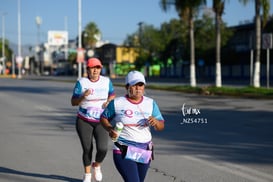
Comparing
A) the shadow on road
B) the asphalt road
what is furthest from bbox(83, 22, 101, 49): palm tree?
the shadow on road

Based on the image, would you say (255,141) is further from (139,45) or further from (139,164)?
(139,45)

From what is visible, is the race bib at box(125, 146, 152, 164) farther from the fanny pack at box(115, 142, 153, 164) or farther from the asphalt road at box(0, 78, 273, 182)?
the asphalt road at box(0, 78, 273, 182)

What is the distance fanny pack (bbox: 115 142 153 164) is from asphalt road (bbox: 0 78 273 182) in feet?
7.17

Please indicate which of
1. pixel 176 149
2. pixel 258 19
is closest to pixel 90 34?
pixel 258 19

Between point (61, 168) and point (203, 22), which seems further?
point (203, 22)

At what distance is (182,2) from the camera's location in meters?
29.0

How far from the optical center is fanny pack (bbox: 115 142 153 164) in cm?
456

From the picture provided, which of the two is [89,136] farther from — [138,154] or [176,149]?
[176,149]

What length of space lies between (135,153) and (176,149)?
15.8ft

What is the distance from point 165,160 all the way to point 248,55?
5418 cm

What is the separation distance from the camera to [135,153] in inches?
180

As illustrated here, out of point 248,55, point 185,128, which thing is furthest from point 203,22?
point 185,128

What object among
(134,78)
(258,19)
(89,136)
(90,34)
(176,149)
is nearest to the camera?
(134,78)

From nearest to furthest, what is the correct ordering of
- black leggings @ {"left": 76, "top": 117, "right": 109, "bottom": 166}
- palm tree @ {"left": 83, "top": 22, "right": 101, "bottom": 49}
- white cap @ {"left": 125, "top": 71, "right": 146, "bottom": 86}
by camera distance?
white cap @ {"left": 125, "top": 71, "right": 146, "bottom": 86}, black leggings @ {"left": 76, "top": 117, "right": 109, "bottom": 166}, palm tree @ {"left": 83, "top": 22, "right": 101, "bottom": 49}
